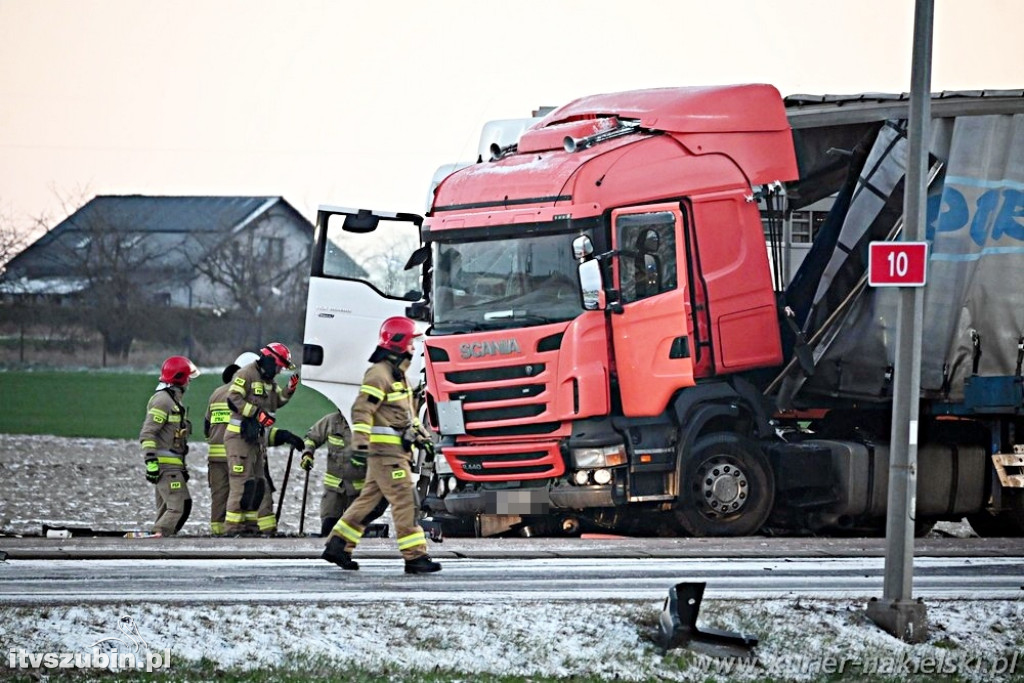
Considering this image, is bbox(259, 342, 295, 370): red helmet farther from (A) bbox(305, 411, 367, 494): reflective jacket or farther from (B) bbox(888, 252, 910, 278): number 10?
(B) bbox(888, 252, 910, 278): number 10

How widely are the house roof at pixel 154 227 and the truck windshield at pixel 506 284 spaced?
40.6 m

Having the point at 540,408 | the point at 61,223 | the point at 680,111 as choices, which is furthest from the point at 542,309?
the point at 61,223

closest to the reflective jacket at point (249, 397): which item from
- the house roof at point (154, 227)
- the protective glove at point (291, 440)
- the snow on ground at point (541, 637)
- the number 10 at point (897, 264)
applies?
the protective glove at point (291, 440)

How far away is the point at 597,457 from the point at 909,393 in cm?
462

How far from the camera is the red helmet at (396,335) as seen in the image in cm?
1169

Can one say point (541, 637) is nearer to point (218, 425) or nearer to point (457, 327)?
point (457, 327)

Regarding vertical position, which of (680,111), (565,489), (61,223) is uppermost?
(61,223)

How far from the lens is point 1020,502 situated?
15469mm

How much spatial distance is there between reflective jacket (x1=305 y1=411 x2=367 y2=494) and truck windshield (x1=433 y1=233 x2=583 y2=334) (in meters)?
2.43

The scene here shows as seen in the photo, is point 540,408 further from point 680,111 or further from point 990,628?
point 990,628

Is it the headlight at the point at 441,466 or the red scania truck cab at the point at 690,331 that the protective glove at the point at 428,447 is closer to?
the headlight at the point at 441,466

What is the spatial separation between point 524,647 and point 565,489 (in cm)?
503

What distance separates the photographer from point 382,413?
11648mm

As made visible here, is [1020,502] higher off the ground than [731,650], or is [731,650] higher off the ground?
[1020,502]
